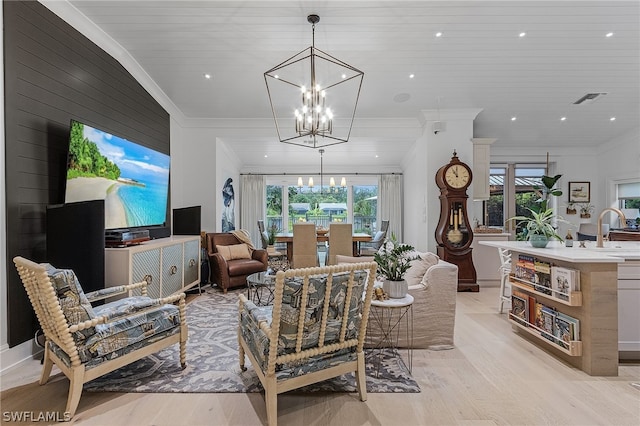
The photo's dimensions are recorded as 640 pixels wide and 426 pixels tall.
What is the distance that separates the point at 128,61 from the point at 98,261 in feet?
9.04

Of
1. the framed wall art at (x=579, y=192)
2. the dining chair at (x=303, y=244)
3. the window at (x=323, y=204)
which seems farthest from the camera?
the window at (x=323, y=204)

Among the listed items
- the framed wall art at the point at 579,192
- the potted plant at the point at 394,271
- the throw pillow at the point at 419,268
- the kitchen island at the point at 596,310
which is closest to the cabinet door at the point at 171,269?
the potted plant at the point at 394,271

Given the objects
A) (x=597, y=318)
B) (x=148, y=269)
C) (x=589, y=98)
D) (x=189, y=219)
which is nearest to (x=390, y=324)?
(x=597, y=318)

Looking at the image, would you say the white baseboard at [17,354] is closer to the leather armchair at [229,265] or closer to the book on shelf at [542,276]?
the leather armchair at [229,265]

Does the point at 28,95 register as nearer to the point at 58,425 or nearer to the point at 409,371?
the point at 58,425

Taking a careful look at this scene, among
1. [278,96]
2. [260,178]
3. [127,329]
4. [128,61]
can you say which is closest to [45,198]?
[127,329]

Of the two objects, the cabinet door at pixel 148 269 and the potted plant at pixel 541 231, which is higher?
the potted plant at pixel 541 231

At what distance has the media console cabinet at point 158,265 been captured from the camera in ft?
9.57

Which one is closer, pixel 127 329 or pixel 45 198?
pixel 127 329

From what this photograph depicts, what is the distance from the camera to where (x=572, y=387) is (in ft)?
7.02

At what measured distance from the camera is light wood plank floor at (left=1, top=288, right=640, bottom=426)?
1.81 m

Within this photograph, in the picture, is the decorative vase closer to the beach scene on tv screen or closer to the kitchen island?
the kitchen island

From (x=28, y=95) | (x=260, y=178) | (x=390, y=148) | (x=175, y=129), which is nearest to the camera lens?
(x=28, y=95)

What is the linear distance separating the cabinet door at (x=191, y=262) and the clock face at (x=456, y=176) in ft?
13.4
